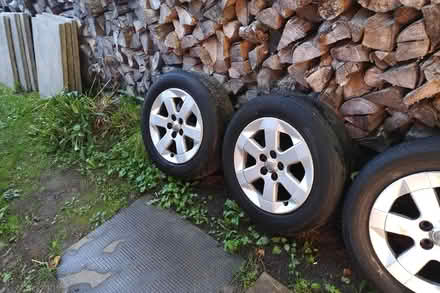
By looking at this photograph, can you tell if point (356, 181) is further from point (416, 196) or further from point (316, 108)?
point (316, 108)

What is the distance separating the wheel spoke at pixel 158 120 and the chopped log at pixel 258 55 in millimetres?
771

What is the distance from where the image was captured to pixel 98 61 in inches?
153

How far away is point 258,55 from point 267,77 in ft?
0.53

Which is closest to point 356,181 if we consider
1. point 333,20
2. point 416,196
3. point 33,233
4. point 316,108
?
point 416,196

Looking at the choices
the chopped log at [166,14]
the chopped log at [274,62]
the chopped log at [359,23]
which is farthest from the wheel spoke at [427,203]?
the chopped log at [166,14]

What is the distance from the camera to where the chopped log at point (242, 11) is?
229cm

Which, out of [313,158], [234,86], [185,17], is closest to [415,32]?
[313,158]

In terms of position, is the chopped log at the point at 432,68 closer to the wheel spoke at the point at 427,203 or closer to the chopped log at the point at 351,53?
the chopped log at the point at 351,53

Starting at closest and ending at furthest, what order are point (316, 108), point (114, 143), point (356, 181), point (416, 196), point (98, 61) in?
1. point (416, 196)
2. point (356, 181)
3. point (316, 108)
4. point (114, 143)
5. point (98, 61)

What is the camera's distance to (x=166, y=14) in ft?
9.18

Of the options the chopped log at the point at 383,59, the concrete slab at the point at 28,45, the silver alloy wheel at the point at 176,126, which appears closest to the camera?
the chopped log at the point at 383,59

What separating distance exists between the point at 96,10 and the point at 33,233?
2.21 m

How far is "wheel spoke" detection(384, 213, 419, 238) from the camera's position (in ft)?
5.56

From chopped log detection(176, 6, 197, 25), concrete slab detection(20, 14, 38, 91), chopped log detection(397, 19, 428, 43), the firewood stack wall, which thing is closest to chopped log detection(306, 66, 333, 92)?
the firewood stack wall
